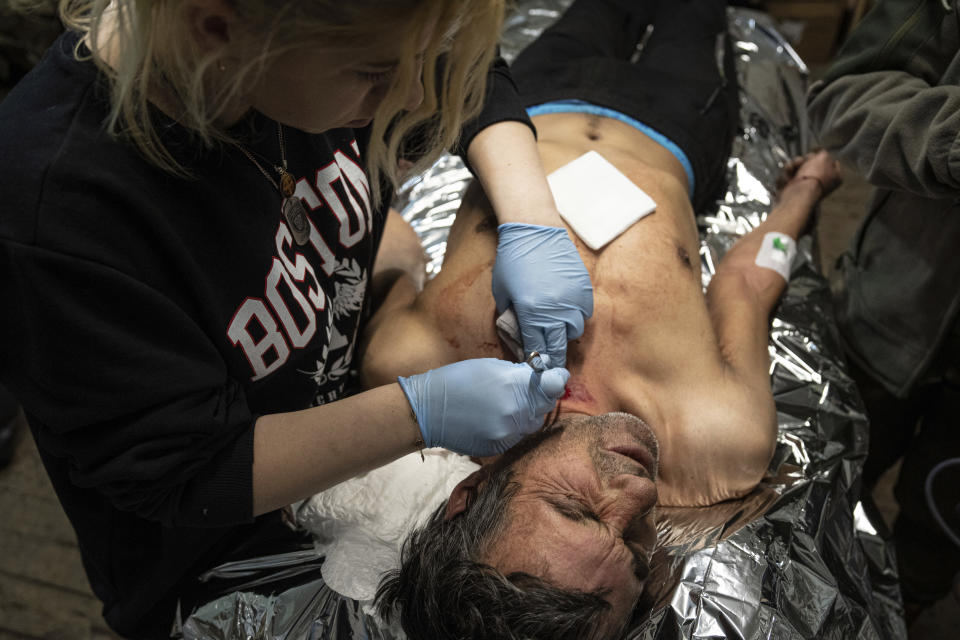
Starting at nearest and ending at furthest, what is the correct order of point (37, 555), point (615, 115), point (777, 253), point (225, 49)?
point (225, 49) < point (777, 253) < point (615, 115) < point (37, 555)

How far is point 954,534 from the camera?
1556mm

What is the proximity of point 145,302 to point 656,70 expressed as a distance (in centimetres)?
165

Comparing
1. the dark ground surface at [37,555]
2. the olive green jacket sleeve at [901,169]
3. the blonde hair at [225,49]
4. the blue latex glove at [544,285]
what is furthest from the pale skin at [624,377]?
the dark ground surface at [37,555]

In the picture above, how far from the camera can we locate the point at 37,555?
88.7 inches

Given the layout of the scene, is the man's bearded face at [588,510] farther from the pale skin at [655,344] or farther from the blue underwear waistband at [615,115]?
the blue underwear waistband at [615,115]

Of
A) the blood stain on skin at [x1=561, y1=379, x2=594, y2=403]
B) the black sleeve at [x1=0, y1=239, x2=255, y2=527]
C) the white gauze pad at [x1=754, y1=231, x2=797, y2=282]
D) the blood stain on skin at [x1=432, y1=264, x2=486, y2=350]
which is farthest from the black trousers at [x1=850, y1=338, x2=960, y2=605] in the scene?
the black sleeve at [x1=0, y1=239, x2=255, y2=527]

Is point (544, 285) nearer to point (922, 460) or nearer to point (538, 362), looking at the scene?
point (538, 362)

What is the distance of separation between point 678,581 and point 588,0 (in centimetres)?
190

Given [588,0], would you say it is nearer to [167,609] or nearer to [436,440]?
[436,440]

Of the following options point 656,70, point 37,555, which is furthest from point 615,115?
point 37,555

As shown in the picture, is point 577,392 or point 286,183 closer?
point 286,183

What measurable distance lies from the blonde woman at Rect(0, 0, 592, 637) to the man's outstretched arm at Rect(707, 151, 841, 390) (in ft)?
1.45

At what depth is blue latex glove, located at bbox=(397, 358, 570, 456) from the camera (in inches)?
45.5

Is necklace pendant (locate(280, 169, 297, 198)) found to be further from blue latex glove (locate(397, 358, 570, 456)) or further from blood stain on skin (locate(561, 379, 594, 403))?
blood stain on skin (locate(561, 379, 594, 403))
